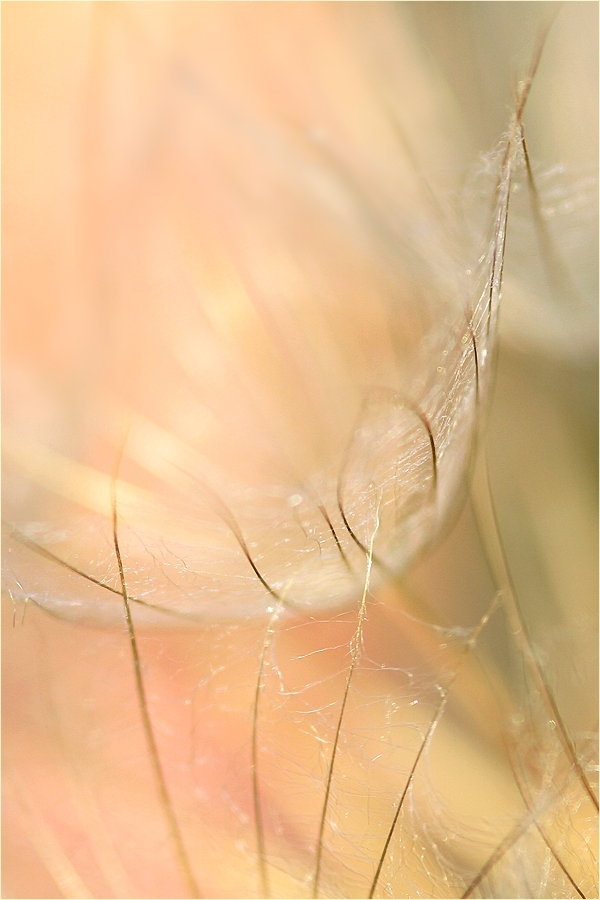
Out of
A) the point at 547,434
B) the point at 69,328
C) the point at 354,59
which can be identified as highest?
the point at 354,59

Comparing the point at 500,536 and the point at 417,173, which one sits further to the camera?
the point at 417,173

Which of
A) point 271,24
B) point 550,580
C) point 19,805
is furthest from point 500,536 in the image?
point 271,24

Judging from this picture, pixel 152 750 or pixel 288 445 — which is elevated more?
pixel 288 445

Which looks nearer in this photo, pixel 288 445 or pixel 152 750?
pixel 152 750

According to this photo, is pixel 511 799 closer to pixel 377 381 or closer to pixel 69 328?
pixel 377 381

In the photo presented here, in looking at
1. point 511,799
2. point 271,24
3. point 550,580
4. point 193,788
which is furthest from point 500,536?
point 271,24

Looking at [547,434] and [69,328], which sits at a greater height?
[69,328]
